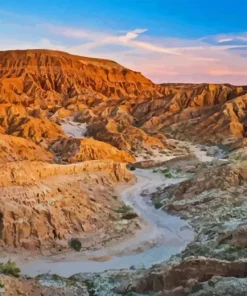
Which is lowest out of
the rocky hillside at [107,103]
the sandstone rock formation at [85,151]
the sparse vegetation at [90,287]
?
the sparse vegetation at [90,287]

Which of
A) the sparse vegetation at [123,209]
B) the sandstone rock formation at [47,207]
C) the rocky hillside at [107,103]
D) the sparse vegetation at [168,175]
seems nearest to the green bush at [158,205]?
the sparse vegetation at [123,209]

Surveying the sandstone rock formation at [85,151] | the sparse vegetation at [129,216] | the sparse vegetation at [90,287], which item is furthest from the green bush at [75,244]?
the sandstone rock formation at [85,151]

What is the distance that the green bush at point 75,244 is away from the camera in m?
23.5

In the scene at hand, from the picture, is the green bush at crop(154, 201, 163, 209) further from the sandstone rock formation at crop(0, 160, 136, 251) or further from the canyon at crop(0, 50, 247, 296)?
the sandstone rock formation at crop(0, 160, 136, 251)

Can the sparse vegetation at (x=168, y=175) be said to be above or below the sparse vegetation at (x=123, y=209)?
above

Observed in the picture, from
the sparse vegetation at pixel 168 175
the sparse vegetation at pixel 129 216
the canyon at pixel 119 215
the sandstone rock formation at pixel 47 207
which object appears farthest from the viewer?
the sparse vegetation at pixel 168 175

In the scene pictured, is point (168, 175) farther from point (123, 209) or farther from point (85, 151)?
point (123, 209)

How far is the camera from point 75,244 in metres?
23.8

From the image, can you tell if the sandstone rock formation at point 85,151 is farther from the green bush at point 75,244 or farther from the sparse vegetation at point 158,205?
the green bush at point 75,244

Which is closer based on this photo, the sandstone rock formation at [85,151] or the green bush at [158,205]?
the green bush at [158,205]

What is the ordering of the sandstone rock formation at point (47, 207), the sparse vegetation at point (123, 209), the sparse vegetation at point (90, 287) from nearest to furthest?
the sparse vegetation at point (90, 287) → the sandstone rock formation at point (47, 207) → the sparse vegetation at point (123, 209)

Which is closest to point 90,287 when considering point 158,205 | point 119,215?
point 119,215

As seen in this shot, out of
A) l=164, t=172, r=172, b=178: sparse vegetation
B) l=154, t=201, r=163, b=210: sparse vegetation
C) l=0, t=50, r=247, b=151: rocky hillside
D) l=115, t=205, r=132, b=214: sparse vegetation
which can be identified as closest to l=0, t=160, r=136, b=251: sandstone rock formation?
l=115, t=205, r=132, b=214: sparse vegetation

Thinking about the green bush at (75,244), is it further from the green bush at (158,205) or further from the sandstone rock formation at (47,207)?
the green bush at (158,205)
